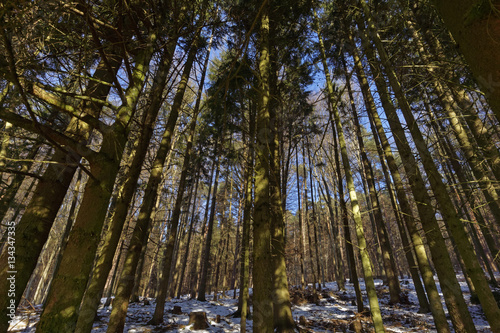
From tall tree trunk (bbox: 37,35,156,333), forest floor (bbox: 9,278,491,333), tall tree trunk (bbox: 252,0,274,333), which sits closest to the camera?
tall tree trunk (bbox: 37,35,156,333)

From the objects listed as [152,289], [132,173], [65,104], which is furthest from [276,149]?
[152,289]

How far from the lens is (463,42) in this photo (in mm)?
1012

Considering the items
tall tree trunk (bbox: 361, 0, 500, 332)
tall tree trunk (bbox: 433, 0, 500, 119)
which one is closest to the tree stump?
tall tree trunk (bbox: 361, 0, 500, 332)

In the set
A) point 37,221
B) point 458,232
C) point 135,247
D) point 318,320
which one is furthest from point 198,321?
point 458,232

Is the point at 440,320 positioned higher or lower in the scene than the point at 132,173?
lower

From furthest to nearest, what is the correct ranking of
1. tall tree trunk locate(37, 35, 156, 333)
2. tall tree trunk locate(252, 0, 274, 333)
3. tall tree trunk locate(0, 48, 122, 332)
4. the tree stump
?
the tree stump < tall tree trunk locate(0, 48, 122, 332) < tall tree trunk locate(252, 0, 274, 333) < tall tree trunk locate(37, 35, 156, 333)

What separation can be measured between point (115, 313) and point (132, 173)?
2.28 m

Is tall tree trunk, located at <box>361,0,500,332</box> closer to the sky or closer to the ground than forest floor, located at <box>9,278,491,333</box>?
closer to the sky

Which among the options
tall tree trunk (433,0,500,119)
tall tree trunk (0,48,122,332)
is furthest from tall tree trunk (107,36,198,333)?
tall tree trunk (433,0,500,119)

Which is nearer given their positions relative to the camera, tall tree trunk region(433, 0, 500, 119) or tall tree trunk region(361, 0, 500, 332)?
tall tree trunk region(433, 0, 500, 119)

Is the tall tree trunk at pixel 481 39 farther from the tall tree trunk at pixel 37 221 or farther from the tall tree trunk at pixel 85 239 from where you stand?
the tall tree trunk at pixel 37 221

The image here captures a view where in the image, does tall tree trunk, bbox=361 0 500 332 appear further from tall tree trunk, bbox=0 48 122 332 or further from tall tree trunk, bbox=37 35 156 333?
tall tree trunk, bbox=0 48 122 332

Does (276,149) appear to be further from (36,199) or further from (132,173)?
(36,199)

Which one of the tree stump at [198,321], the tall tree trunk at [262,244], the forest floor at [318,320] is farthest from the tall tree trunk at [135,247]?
the forest floor at [318,320]
